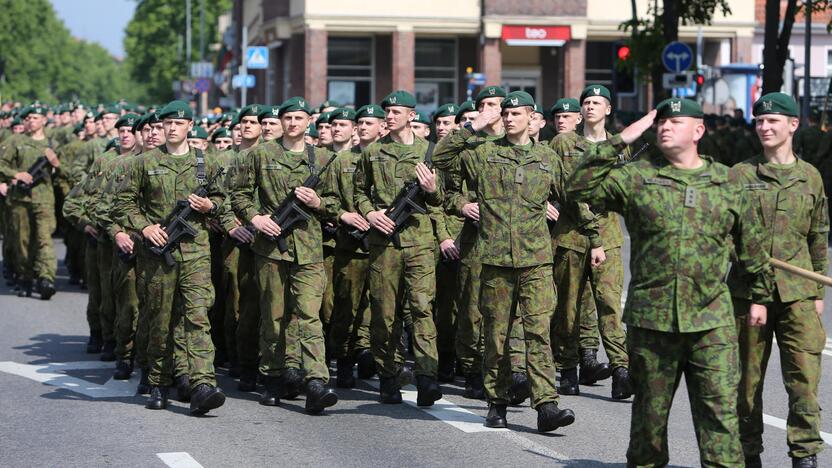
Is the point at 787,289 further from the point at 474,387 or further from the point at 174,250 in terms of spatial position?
the point at 174,250

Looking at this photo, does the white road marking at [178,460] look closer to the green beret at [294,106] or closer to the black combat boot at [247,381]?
the black combat boot at [247,381]

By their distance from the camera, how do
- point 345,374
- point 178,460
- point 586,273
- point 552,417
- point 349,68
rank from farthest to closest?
point 349,68 → point 345,374 → point 586,273 → point 552,417 → point 178,460

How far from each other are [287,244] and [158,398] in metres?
1.39

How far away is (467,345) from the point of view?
11172 millimetres

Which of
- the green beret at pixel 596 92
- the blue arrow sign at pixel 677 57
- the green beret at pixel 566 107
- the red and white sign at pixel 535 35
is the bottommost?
the green beret at pixel 566 107

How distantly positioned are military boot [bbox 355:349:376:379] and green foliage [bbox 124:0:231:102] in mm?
81794

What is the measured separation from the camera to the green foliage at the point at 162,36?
93.9 meters

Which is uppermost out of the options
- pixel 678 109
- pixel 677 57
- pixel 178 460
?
pixel 677 57

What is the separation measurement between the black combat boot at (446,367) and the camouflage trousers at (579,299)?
1008mm

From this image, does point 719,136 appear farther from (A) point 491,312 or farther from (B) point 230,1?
(B) point 230,1

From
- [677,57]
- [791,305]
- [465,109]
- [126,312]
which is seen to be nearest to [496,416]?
[791,305]

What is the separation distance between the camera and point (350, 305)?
12.0m

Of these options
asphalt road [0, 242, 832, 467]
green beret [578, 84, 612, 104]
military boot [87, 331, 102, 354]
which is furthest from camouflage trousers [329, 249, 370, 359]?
military boot [87, 331, 102, 354]

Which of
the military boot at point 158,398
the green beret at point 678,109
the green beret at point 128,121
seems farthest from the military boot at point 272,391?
the green beret at point 678,109
